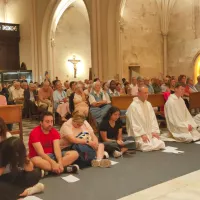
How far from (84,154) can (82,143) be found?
0.58ft

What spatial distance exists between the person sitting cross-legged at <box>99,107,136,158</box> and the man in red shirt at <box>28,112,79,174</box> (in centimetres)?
89

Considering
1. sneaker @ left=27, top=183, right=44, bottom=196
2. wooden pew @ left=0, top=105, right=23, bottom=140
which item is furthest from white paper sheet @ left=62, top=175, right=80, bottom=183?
wooden pew @ left=0, top=105, right=23, bottom=140

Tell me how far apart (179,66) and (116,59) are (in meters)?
4.84

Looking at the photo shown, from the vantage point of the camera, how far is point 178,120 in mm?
6332

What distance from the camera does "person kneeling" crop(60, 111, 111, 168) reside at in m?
4.59

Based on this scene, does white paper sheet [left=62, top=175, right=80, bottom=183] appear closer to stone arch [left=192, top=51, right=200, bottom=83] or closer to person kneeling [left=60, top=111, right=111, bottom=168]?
person kneeling [left=60, top=111, right=111, bottom=168]

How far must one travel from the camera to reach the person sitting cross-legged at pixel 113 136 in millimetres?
5117

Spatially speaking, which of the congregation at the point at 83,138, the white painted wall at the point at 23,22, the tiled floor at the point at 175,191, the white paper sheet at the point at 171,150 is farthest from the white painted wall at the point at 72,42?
the tiled floor at the point at 175,191

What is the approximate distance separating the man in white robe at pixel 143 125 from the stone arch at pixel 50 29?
11.2m

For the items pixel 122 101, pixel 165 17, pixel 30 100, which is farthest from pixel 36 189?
pixel 165 17

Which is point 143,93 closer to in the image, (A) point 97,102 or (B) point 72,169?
(A) point 97,102

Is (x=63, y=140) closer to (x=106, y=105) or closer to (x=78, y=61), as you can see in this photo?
(x=106, y=105)

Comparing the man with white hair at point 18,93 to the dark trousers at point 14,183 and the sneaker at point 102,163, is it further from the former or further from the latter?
the dark trousers at point 14,183

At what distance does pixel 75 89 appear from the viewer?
759cm
